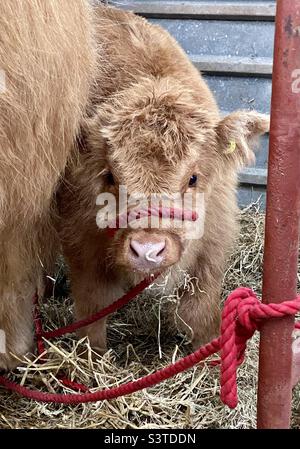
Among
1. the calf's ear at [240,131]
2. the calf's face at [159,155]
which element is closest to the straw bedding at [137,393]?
the calf's face at [159,155]

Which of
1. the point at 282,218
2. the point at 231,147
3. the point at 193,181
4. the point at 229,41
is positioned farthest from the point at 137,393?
the point at 229,41

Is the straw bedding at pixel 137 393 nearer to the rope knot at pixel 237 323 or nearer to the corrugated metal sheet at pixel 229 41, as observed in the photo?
the rope knot at pixel 237 323

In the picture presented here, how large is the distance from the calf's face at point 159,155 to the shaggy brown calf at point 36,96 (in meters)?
0.25

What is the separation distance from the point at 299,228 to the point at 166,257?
0.63 metres

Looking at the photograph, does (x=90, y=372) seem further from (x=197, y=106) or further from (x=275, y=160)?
(x=275, y=160)

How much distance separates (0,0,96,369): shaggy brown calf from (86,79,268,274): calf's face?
25 centimetres

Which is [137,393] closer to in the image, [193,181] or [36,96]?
[193,181]

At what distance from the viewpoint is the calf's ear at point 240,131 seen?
84.3 inches

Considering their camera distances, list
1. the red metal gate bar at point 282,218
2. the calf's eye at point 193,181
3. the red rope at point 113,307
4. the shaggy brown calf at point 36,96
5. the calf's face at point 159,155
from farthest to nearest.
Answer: the red rope at point 113,307 → the calf's eye at point 193,181 → the calf's face at point 159,155 → the shaggy brown calf at point 36,96 → the red metal gate bar at point 282,218

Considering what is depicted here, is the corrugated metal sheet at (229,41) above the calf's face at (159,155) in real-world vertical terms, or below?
above
